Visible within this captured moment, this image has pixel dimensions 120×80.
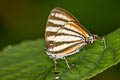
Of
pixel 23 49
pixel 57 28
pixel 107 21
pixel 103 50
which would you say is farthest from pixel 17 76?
pixel 107 21

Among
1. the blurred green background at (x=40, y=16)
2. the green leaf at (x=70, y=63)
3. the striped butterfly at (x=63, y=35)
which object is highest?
the blurred green background at (x=40, y=16)

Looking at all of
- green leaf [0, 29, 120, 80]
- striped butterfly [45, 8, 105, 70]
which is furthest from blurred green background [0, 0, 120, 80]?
striped butterfly [45, 8, 105, 70]

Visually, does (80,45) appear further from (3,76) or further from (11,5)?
(11,5)

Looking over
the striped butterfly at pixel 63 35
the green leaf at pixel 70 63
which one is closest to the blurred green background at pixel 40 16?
the green leaf at pixel 70 63

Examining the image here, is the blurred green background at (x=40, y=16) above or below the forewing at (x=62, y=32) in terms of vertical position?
above

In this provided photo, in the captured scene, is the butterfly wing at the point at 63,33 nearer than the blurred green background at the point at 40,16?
Yes

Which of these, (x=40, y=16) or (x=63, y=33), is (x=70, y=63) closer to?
(x=63, y=33)

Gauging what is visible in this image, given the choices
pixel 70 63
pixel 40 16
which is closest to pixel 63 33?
pixel 70 63

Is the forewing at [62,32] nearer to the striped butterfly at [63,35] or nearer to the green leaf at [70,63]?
the striped butterfly at [63,35]
